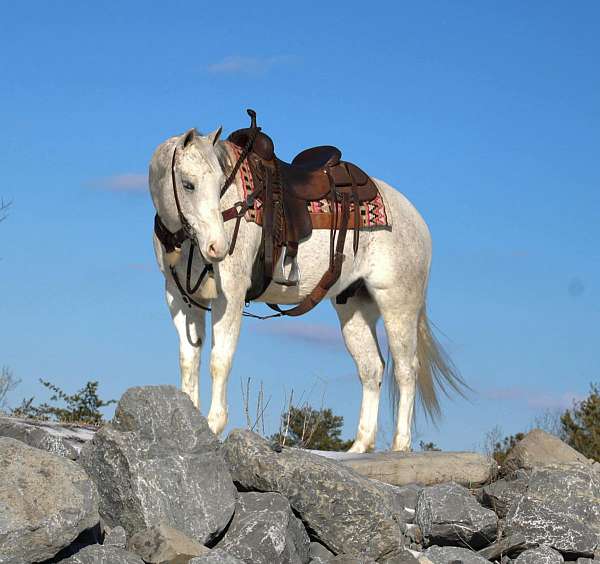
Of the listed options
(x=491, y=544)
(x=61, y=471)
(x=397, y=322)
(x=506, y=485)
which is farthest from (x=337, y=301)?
(x=61, y=471)

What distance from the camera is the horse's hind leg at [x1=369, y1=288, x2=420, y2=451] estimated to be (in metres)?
10.3

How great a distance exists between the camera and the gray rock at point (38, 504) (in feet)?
19.3

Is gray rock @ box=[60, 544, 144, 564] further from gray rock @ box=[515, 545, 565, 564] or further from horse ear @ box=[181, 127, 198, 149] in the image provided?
horse ear @ box=[181, 127, 198, 149]

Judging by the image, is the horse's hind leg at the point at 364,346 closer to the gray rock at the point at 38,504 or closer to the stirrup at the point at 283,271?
the stirrup at the point at 283,271

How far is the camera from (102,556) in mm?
6215

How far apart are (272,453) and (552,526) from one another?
221 centimetres

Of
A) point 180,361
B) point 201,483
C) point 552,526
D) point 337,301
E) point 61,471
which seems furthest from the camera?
point 337,301

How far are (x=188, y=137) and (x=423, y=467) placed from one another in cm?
354

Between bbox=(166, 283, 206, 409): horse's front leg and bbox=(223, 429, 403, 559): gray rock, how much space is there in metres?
1.58

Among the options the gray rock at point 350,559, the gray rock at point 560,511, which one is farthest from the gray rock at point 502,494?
the gray rock at point 350,559

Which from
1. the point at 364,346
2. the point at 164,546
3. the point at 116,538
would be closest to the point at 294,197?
the point at 364,346

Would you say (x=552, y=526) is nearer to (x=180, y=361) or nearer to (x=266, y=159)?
(x=180, y=361)

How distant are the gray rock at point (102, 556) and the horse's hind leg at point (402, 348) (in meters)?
4.46

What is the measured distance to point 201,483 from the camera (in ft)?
22.7
